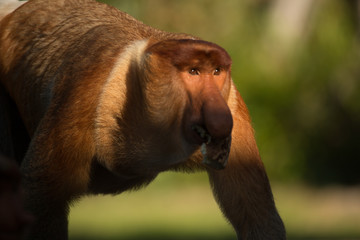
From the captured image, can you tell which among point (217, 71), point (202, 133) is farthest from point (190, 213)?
point (202, 133)

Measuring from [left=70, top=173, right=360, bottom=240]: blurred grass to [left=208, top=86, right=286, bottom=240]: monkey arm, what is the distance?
435cm

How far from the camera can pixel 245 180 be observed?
15.9 feet

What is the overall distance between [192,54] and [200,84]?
196mm

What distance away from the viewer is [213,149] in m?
4.25

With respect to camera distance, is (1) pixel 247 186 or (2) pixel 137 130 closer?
(2) pixel 137 130

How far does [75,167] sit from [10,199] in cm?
173

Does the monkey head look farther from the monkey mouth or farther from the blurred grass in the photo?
the blurred grass

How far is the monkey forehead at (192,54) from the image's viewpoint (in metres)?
4.37

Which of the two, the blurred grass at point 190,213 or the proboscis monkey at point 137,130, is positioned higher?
the proboscis monkey at point 137,130

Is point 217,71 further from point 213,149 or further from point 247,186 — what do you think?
point 247,186

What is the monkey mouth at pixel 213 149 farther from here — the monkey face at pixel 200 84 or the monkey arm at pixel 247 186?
the monkey arm at pixel 247 186

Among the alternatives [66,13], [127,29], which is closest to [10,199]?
[127,29]

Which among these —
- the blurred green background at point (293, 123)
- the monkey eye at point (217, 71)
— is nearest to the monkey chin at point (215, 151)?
the monkey eye at point (217, 71)

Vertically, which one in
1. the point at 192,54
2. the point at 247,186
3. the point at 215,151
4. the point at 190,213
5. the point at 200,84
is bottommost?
the point at 190,213
